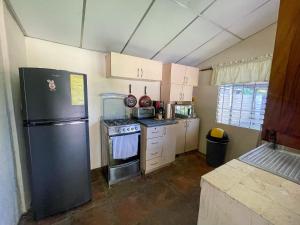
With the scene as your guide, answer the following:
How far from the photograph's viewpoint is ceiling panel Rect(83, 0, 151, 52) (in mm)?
1538

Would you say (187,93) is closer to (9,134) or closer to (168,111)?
(168,111)

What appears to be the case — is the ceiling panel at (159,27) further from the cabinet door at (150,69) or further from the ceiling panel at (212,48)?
the ceiling panel at (212,48)

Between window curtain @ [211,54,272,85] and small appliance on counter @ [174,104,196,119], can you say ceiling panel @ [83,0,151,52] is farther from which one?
window curtain @ [211,54,272,85]

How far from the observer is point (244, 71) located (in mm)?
2594

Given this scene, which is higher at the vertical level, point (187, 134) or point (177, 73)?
point (177, 73)

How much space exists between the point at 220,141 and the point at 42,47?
10.9ft

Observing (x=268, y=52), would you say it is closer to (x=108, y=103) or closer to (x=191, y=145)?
(x=191, y=145)

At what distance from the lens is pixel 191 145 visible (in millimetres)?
3355

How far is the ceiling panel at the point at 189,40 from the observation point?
6.77ft

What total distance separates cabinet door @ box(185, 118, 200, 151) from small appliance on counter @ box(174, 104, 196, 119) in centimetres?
16

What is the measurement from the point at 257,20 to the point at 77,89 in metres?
2.75

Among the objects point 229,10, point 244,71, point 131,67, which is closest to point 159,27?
point 131,67

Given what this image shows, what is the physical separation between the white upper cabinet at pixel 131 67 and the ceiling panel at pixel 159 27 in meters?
0.19

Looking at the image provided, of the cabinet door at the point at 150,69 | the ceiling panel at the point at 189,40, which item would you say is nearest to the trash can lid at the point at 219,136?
the cabinet door at the point at 150,69
